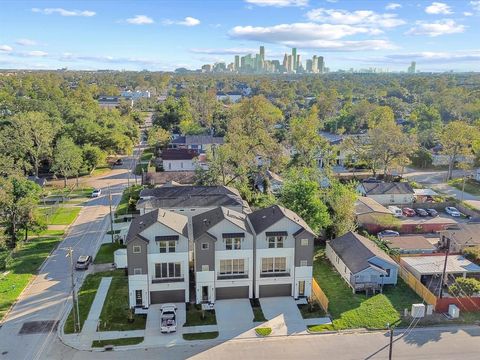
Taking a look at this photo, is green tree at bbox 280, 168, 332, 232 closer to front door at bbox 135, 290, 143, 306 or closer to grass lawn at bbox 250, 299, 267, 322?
grass lawn at bbox 250, 299, 267, 322

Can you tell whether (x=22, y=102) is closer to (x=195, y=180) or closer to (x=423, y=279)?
(x=195, y=180)

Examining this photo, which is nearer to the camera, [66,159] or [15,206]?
[15,206]

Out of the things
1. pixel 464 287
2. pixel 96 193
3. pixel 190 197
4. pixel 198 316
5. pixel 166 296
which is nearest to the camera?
pixel 198 316

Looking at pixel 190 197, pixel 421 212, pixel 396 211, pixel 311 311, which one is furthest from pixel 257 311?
pixel 421 212

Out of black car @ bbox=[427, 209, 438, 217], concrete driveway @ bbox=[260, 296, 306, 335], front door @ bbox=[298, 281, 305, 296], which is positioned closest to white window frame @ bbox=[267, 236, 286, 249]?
front door @ bbox=[298, 281, 305, 296]

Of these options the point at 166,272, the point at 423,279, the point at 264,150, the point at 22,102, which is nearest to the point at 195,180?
the point at 264,150

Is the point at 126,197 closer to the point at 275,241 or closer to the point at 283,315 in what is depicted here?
the point at 275,241

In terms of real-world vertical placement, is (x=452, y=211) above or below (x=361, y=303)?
above

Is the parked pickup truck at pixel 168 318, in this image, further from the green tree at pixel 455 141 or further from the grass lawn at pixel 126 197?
the green tree at pixel 455 141
